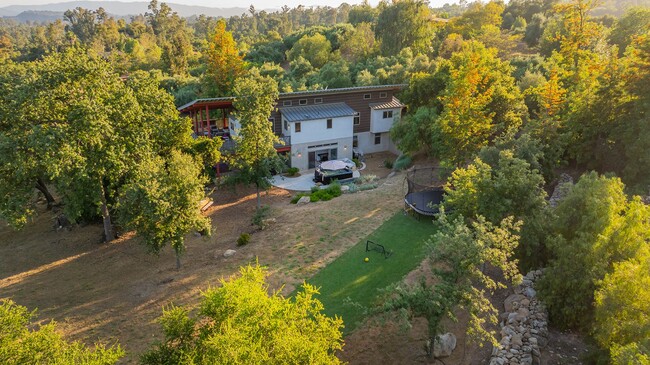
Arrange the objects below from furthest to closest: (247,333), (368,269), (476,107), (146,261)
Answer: (476,107)
(146,261)
(368,269)
(247,333)

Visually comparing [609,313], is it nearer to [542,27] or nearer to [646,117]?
[646,117]

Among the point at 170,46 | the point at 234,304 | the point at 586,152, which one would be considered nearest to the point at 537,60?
the point at 586,152

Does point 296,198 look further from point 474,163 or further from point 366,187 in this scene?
point 474,163

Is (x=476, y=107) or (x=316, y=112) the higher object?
(x=476, y=107)

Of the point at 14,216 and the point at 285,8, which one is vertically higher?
the point at 285,8

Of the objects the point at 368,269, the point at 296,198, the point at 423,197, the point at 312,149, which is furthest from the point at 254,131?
the point at 368,269

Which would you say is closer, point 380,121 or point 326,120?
point 326,120

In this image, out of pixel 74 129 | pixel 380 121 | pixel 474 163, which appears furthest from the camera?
pixel 380 121
